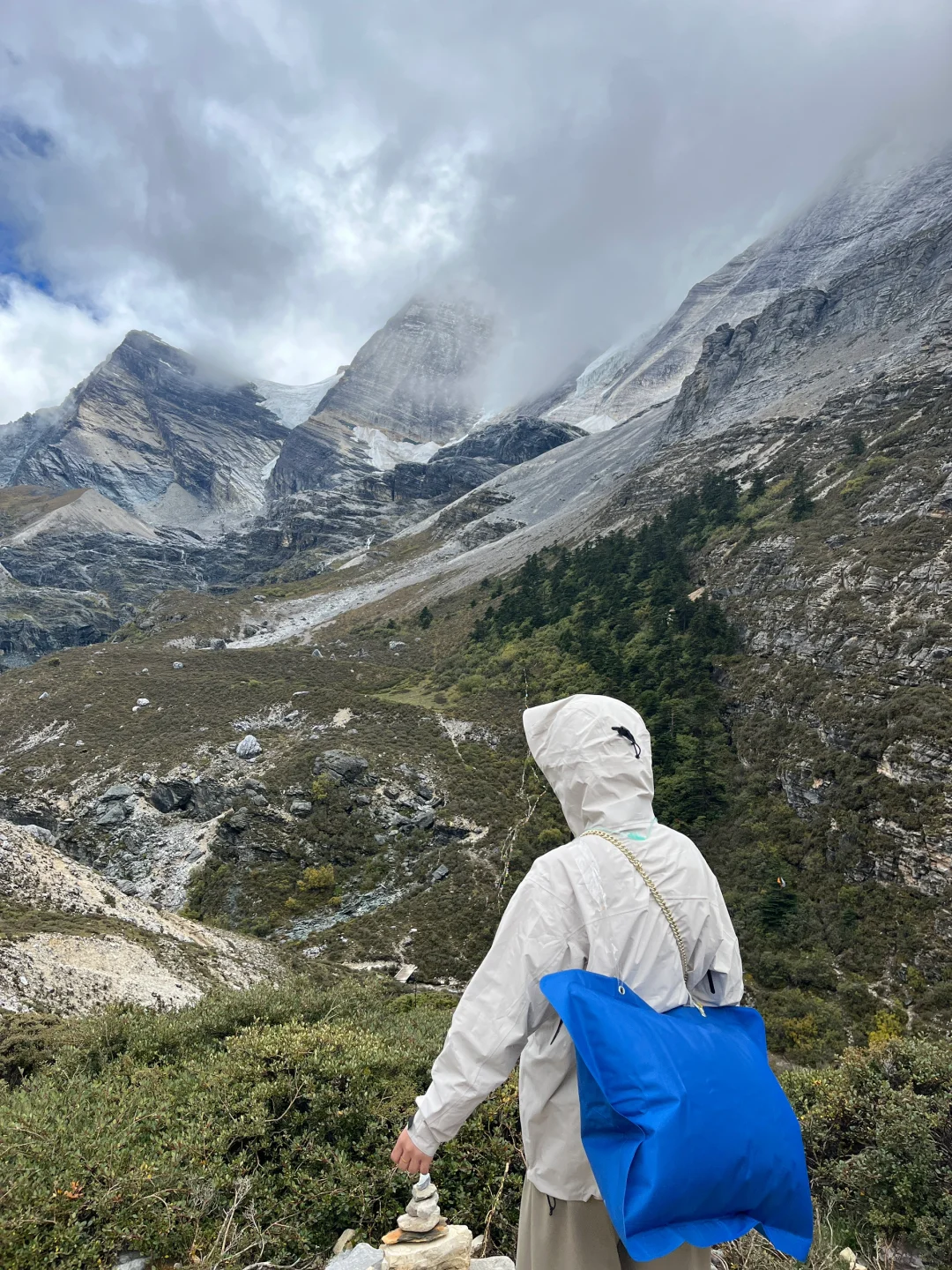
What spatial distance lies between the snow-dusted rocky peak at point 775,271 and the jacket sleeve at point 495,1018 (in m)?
83.2

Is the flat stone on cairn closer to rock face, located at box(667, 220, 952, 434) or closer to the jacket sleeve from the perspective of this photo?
the jacket sleeve

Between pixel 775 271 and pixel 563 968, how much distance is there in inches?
4765

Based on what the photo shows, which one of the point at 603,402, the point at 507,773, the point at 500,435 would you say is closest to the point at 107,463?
the point at 500,435

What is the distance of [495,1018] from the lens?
6.79 ft

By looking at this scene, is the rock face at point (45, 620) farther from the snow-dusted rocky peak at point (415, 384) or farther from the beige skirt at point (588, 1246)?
the beige skirt at point (588, 1246)

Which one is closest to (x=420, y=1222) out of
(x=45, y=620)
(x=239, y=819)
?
(x=239, y=819)

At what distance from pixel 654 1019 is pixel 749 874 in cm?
2049

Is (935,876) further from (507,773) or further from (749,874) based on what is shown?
(507,773)

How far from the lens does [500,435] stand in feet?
450

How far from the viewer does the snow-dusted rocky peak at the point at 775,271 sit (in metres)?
76.5

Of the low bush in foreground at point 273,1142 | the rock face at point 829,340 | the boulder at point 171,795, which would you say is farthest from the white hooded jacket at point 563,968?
the rock face at point 829,340

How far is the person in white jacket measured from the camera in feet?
6.72

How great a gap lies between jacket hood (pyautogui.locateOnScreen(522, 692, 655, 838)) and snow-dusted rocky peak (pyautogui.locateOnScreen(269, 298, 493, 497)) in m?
153

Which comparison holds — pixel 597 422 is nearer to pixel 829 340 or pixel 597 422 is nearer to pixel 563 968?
pixel 829 340
